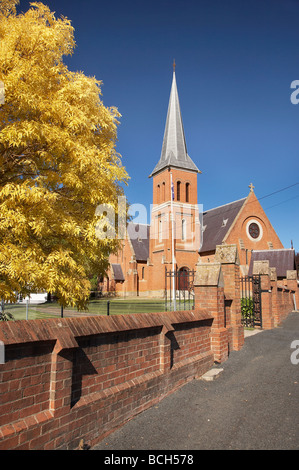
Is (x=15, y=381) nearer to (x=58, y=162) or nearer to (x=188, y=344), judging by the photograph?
(x=188, y=344)

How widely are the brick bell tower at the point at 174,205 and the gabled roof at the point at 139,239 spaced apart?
2691mm

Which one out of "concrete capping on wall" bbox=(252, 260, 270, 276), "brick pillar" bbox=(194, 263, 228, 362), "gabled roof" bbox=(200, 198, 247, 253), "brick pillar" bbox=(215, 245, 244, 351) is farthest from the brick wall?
"gabled roof" bbox=(200, 198, 247, 253)

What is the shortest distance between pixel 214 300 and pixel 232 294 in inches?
74.8

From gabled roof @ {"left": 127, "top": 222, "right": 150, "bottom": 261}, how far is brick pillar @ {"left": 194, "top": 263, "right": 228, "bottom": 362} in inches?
1405

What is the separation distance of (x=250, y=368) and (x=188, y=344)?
205cm

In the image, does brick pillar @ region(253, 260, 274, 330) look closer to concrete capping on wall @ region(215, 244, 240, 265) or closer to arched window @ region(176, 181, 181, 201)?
concrete capping on wall @ region(215, 244, 240, 265)

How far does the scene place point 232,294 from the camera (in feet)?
30.0

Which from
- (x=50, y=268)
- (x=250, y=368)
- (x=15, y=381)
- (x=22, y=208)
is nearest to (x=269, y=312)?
(x=250, y=368)

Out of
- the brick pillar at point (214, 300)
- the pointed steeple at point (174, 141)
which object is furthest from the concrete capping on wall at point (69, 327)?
the pointed steeple at point (174, 141)

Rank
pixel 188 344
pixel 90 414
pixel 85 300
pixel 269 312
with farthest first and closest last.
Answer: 1. pixel 269 312
2. pixel 85 300
3. pixel 188 344
4. pixel 90 414

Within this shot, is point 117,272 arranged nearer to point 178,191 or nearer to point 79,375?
point 178,191

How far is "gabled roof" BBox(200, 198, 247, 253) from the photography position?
3869 centimetres

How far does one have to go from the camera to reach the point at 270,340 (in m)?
10.7

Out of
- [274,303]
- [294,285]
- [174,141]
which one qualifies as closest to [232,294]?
[274,303]
